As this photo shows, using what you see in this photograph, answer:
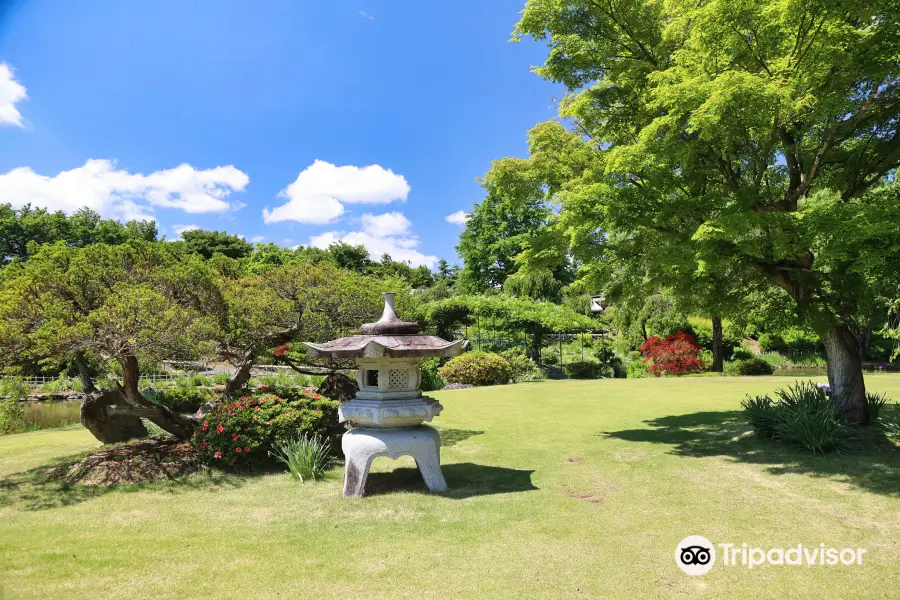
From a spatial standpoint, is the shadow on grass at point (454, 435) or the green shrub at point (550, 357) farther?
the green shrub at point (550, 357)

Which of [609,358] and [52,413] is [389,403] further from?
[609,358]

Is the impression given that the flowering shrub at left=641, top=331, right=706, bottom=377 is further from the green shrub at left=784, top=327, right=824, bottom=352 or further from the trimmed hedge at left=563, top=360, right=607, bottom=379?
the green shrub at left=784, top=327, right=824, bottom=352

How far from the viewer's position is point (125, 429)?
35.5 ft

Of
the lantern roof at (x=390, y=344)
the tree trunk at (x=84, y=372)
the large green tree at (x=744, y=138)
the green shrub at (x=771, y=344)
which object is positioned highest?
the large green tree at (x=744, y=138)

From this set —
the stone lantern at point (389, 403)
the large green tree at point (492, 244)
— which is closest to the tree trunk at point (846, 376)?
the stone lantern at point (389, 403)

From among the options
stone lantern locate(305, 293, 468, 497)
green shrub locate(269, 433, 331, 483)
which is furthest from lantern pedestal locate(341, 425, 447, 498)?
green shrub locate(269, 433, 331, 483)

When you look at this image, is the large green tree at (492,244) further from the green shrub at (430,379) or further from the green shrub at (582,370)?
the green shrub at (430,379)

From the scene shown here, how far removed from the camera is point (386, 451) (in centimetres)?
722

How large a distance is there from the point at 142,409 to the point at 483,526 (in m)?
6.89

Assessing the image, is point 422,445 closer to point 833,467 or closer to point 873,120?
point 833,467

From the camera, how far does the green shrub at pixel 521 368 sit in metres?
23.3

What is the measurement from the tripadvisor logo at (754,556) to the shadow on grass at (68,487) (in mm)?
6033

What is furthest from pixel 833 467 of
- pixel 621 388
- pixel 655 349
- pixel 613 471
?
pixel 655 349

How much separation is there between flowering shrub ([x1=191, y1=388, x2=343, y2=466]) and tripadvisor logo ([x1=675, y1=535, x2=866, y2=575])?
5936mm
